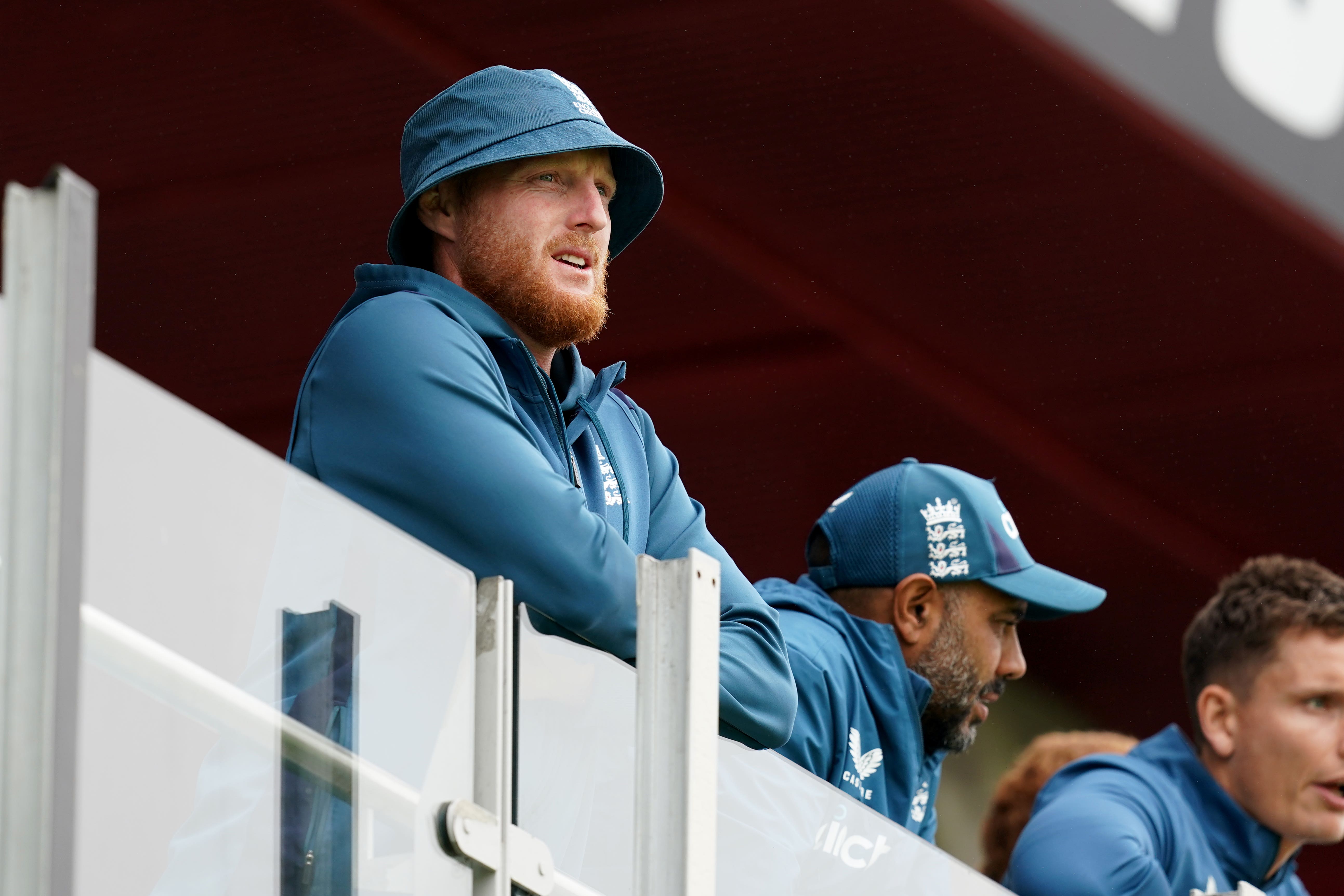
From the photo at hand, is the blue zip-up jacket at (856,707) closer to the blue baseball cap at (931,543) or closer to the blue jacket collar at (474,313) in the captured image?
the blue baseball cap at (931,543)

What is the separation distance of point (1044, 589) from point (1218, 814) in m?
0.44

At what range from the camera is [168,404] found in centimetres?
116

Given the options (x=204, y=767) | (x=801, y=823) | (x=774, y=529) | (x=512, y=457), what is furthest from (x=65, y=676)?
(x=774, y=529)

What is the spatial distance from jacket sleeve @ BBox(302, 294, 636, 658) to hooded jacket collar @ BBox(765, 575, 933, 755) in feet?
3.33

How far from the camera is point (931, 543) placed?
3.00 m

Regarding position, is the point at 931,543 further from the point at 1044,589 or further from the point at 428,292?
the point at 428,292

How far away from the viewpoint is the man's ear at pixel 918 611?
9.68 feet

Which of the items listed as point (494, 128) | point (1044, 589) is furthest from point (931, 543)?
point (494, 128)

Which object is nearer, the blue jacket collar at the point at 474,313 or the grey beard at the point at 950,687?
the blue jacket collar at the point at 474,313

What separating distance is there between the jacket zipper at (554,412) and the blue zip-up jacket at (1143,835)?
3.26 ft

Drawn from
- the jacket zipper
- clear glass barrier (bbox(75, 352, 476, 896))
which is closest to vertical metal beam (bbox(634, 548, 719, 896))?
clear glass barrier (bbox(75, 352, 476, 896))

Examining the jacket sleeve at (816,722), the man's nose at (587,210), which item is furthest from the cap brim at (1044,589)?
the man's nose at (587,210)

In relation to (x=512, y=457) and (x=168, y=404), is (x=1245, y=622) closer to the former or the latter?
(x=512, y=457)

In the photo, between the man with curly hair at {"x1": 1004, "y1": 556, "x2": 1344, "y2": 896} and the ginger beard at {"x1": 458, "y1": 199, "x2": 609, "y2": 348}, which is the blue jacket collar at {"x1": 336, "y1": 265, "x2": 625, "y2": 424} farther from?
the man with curly hair at {"x1": 1004, "y1": 556, "x2": 1344, "y2": 896}
